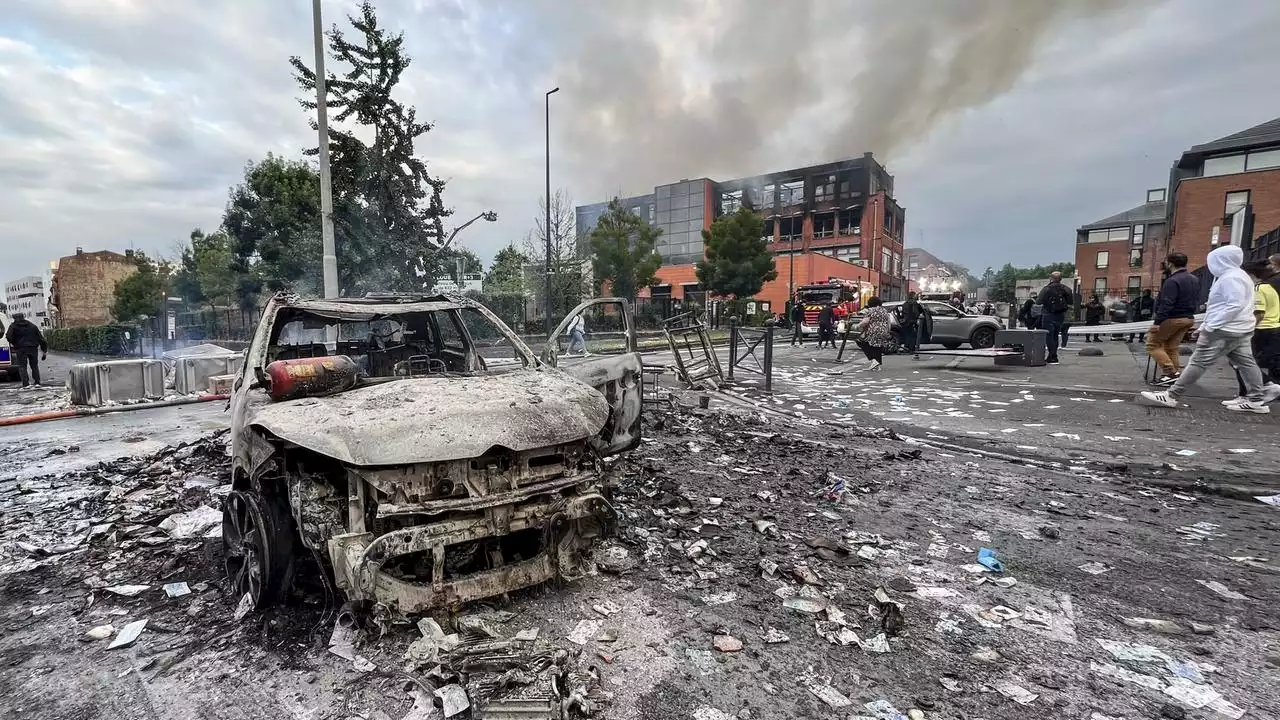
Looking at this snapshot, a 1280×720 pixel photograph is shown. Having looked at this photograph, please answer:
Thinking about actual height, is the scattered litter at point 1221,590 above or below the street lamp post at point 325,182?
below

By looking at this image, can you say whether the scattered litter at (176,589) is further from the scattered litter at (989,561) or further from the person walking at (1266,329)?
the person walking at (1266,329)

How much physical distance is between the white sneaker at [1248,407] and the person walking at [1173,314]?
91 centimetres

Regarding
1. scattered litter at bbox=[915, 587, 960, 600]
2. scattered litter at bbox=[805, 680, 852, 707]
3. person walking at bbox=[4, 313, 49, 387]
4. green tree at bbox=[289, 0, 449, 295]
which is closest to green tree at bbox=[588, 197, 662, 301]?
green tree at bbox=[289, 0, 449, 295]

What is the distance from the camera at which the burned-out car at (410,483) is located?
254 cm

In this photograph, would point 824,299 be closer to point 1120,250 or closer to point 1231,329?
point 1231,329

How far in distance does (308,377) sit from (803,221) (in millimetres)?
53055

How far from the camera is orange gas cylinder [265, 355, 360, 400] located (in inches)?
121

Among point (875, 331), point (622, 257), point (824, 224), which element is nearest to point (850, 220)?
point (824, 224)

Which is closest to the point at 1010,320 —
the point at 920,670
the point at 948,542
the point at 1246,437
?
the point at 1246,437

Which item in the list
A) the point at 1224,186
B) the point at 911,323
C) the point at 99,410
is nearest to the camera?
the point at 99,410

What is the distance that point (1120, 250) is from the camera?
174 feet

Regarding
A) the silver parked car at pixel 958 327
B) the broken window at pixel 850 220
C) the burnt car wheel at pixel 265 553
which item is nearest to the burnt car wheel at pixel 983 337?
the silver parked car at pixel 958 327

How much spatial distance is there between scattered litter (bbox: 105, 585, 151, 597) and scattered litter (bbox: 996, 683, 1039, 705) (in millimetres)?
4356

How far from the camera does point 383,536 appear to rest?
95.9 inches
